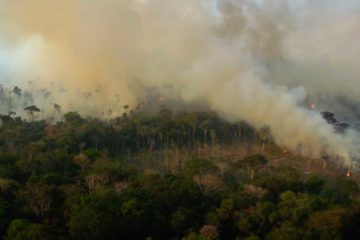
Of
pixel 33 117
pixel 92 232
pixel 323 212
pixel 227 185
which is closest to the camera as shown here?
pixel 92 232

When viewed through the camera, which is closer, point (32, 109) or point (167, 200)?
point (167, 200)

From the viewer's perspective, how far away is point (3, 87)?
100 metres

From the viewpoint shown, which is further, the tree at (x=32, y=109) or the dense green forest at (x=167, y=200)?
the tree at (x=32, y=109)

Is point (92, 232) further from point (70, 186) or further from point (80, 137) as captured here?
point (80, 137)

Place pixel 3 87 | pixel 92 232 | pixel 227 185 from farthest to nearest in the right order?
pixel 3 87 → pixel 227 185 → pixel 92 232

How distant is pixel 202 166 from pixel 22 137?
2575cm

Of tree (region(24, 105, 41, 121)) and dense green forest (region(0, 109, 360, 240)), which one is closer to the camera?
dense green forest (region(0, 109, 360, 240))

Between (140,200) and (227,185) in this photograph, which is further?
(227,185)

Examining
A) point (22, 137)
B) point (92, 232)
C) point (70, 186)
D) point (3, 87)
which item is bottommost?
point (92, 232)

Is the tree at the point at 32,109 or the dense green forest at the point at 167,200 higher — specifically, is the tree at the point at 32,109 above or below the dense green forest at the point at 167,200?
above

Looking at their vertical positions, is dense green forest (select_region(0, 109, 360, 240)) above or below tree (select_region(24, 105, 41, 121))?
below

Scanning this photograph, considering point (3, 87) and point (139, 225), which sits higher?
point (3, 87)

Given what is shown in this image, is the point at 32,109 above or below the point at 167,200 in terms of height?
above

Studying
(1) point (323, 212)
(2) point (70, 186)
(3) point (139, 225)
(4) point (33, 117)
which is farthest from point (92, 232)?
(4) point (33, 117)
